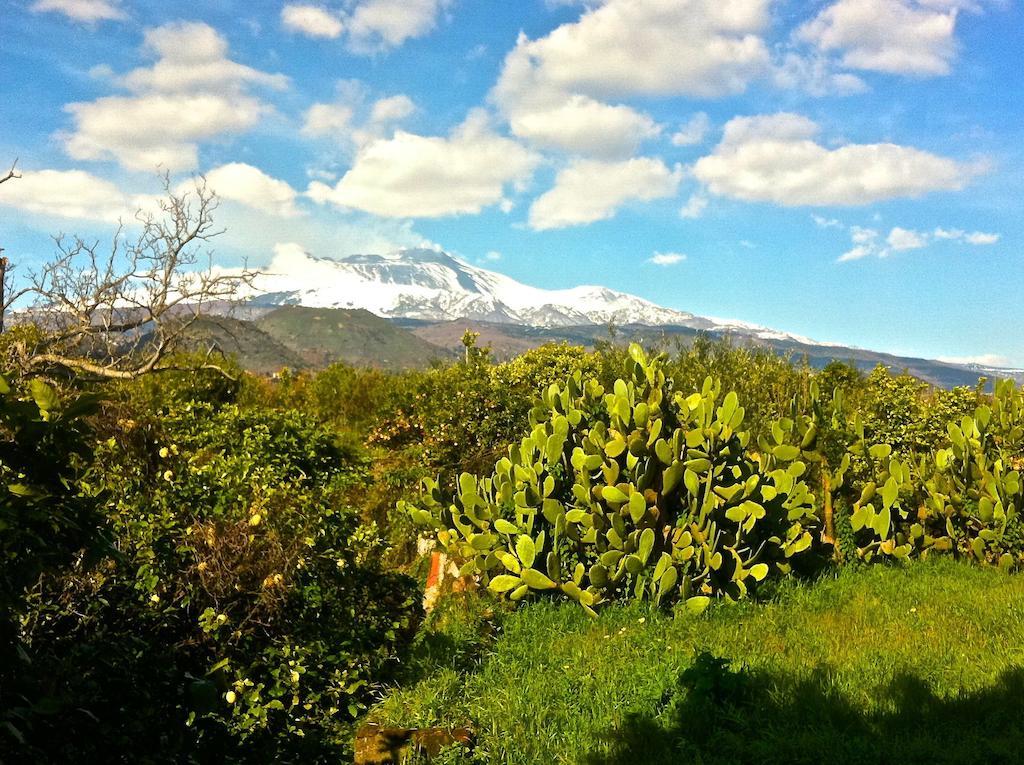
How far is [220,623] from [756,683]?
11.4ft

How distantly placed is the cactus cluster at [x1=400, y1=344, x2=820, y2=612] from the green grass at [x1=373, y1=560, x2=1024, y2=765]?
1.08 ft

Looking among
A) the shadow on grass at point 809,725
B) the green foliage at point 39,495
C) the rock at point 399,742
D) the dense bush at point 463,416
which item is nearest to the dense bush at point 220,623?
the rock at point 399,742

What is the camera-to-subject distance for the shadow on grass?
12.8 ft

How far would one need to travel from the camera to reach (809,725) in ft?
13.6

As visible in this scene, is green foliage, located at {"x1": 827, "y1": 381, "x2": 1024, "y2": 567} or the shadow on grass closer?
the shadow on grass

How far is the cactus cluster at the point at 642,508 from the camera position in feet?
20.6

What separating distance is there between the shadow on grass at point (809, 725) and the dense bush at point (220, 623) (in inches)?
82.6

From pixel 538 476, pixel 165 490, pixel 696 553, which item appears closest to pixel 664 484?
pixel 696 553

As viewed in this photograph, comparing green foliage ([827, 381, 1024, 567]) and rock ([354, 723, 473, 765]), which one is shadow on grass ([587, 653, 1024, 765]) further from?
green foliage ([827, 381, 1024, 567])

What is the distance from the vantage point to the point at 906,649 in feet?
16.7

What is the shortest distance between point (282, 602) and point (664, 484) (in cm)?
322

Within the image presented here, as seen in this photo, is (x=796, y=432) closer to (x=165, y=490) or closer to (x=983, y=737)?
(x=983, y=737)

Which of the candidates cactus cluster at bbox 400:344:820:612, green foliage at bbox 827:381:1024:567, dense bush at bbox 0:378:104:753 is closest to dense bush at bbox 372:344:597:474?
cactus cluster at bbox 400:344:820:612

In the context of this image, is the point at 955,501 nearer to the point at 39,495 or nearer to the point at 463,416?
the point at 463,416
